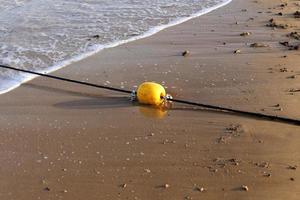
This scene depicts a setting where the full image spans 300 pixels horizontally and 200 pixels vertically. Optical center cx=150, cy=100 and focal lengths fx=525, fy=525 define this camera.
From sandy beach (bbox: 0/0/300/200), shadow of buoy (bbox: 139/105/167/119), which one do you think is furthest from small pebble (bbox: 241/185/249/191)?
shadow of buoy (bbox: 139/105/167/119)

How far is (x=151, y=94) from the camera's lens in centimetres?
460

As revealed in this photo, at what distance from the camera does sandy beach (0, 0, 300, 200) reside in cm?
341

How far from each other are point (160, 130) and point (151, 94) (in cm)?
50

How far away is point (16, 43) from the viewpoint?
6676 millimetres

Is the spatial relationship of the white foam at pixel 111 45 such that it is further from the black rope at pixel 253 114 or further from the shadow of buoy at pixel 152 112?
the black rope at pixel 253 114

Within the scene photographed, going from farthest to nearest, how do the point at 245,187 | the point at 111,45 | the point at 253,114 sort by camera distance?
the point at 111,45
the point at 253,114
the point at 245,187

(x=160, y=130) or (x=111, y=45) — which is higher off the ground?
(x=111, y=45)

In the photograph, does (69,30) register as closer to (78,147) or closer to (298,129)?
(78,147)

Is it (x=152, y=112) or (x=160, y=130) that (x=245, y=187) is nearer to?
(x=160, y=130)

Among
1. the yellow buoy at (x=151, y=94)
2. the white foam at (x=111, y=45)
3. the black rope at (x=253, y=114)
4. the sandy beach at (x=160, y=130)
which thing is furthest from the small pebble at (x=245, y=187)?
the white foam at (x=111, y=45)

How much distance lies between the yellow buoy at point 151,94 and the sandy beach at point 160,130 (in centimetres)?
7

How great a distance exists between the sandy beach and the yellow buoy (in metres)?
0.07

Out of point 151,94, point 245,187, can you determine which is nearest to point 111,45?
point 151,94

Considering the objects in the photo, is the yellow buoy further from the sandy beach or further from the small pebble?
the small pebble
